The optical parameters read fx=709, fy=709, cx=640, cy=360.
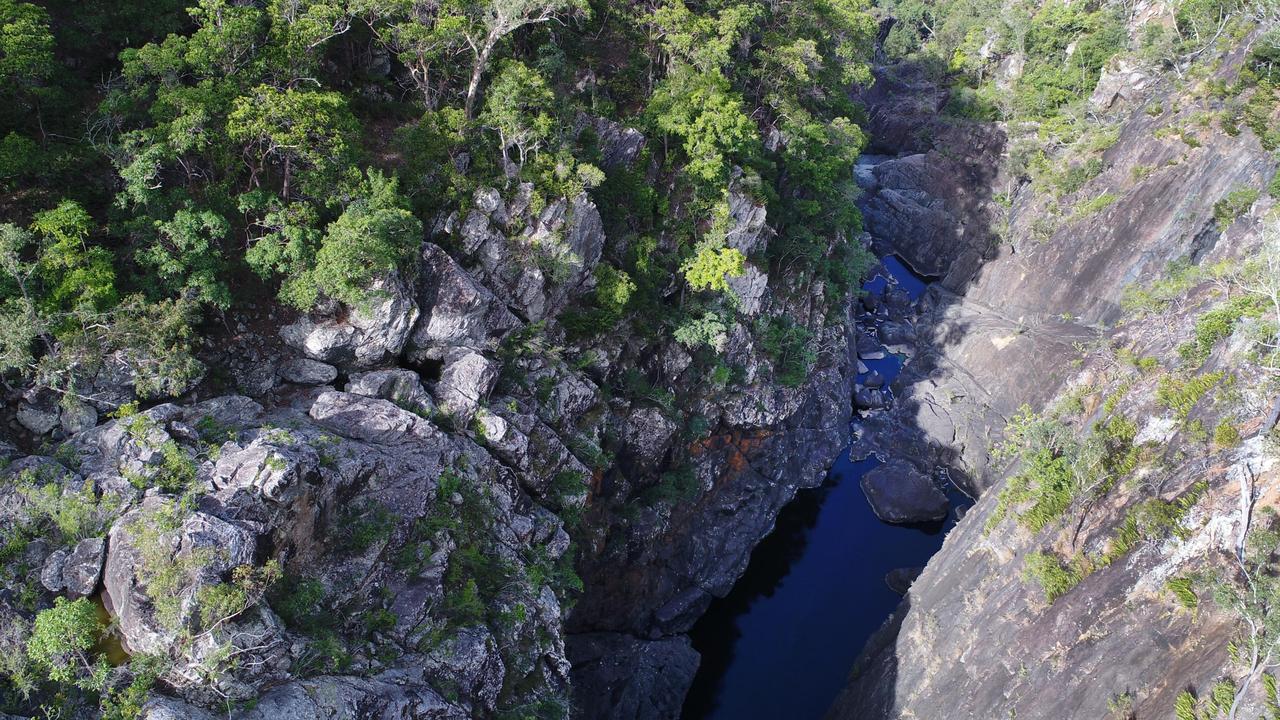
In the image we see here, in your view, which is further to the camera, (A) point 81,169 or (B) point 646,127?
(B) point 646,127

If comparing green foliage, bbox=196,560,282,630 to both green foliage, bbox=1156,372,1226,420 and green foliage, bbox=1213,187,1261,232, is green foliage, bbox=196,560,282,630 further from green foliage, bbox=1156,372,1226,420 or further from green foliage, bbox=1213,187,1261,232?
green foliage, bbox=1213,187,1261,232

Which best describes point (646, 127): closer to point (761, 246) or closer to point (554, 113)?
point (554, 113)

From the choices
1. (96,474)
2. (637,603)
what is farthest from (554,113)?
(637,603)

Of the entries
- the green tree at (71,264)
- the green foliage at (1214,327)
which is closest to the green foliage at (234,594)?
the green tree at (71,264)

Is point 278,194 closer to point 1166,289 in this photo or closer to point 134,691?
point 134,691

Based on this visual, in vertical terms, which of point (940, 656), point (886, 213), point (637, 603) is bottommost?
point (637, 603)

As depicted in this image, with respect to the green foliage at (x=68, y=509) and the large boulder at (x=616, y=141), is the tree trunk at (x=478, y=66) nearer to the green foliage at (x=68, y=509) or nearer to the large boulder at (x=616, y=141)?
the large boulder at (x=616, y=141)
